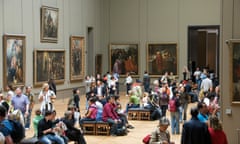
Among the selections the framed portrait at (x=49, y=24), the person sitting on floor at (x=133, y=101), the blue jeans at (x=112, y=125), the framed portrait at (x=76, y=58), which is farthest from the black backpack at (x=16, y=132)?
the framed portrait at (x=76, y=58)

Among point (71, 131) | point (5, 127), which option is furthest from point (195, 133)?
point (71, 131)

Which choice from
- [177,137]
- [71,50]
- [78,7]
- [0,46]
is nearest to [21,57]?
[0,46]

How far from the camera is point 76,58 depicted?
3272 centimetres

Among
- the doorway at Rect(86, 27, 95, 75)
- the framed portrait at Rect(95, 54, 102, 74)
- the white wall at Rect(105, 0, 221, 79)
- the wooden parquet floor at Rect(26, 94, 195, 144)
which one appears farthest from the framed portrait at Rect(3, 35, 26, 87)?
the white wall at Rect(105, 0, 221, 79)

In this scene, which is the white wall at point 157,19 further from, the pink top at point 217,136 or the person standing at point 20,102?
the pink top at point 217,136

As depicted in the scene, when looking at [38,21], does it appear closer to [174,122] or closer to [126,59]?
[126,59]

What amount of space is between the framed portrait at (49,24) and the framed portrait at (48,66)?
0.84 m

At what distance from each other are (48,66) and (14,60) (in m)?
4.09

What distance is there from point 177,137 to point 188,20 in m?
20.6

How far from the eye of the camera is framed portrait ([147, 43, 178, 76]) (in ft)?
119

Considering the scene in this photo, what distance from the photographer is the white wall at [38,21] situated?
80.5ft

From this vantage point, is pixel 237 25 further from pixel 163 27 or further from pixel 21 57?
pixel 163 27

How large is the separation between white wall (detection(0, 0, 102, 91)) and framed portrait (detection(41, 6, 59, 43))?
31 centimetres

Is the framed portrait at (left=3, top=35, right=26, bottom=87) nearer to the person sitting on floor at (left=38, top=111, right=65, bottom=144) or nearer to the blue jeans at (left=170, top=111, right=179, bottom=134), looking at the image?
the blue jeans at (left=170, top=111, right=179, bottom=134)
